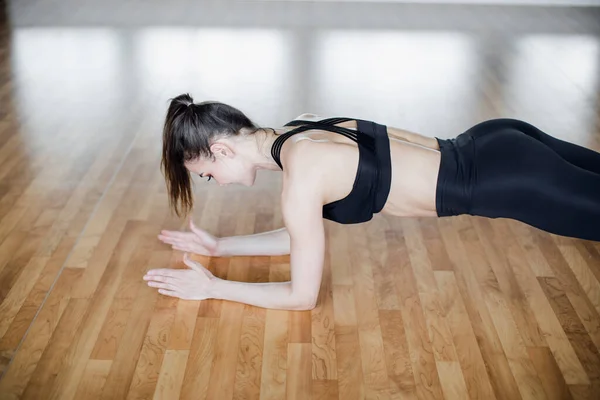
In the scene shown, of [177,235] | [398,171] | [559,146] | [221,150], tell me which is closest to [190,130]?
[221,150]

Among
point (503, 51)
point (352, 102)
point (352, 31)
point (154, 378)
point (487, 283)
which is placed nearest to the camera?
point (154, 378)

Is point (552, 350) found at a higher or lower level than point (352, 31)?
lower

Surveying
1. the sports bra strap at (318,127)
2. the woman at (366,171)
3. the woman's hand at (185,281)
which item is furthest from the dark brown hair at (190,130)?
the woman's hand at (185,281)

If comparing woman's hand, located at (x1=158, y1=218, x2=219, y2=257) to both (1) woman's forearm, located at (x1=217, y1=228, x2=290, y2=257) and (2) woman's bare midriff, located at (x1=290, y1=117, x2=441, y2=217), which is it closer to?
(1) woman's forearm, located at (x1=217, y1=228, x2=290, y2=257)

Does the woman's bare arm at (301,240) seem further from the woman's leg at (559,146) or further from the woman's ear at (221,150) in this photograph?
the woman's leg at (559,146)

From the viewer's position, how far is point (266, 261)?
2863 mm

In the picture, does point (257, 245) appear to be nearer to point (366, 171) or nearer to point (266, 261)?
point (266, 261)

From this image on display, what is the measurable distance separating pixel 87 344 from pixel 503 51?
3878mm

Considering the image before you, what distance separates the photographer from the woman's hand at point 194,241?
9.40 feet

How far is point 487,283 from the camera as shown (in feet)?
8.97

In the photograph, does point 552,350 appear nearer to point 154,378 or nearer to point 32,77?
point 154,378

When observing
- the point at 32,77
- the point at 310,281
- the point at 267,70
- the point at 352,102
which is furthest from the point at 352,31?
the point at 310,281

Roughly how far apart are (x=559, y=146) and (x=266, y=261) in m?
1.13

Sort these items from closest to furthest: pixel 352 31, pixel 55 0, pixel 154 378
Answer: pixel 154 378, pixel 352 31, pixel 55 0
